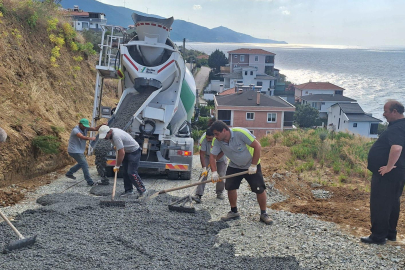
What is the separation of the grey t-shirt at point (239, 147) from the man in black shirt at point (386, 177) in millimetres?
1679

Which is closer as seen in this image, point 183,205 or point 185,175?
point 183,205

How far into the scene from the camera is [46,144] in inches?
343

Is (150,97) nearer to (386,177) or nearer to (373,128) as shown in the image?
(386,177)

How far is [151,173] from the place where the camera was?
9.24 meters

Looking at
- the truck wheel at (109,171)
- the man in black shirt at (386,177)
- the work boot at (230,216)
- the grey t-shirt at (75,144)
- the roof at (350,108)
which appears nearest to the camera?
the man in black shirt at (386,177)

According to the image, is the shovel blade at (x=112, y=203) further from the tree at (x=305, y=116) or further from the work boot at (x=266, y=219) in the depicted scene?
the tree at (x=305, y=116)

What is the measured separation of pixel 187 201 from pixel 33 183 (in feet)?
12.2

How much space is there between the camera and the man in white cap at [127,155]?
6.75m

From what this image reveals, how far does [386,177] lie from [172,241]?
2.88 metres

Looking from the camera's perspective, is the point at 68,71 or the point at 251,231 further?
the point at 68,71

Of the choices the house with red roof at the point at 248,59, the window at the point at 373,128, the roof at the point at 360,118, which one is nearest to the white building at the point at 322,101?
the roof at the point at 360,118

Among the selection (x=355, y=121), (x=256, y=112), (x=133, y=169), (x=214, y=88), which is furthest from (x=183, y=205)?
(x=214, y=88)

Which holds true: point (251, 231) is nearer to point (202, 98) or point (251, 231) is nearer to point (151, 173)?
point (151, 173)

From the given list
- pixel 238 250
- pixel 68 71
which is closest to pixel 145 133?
pixel 238 250
